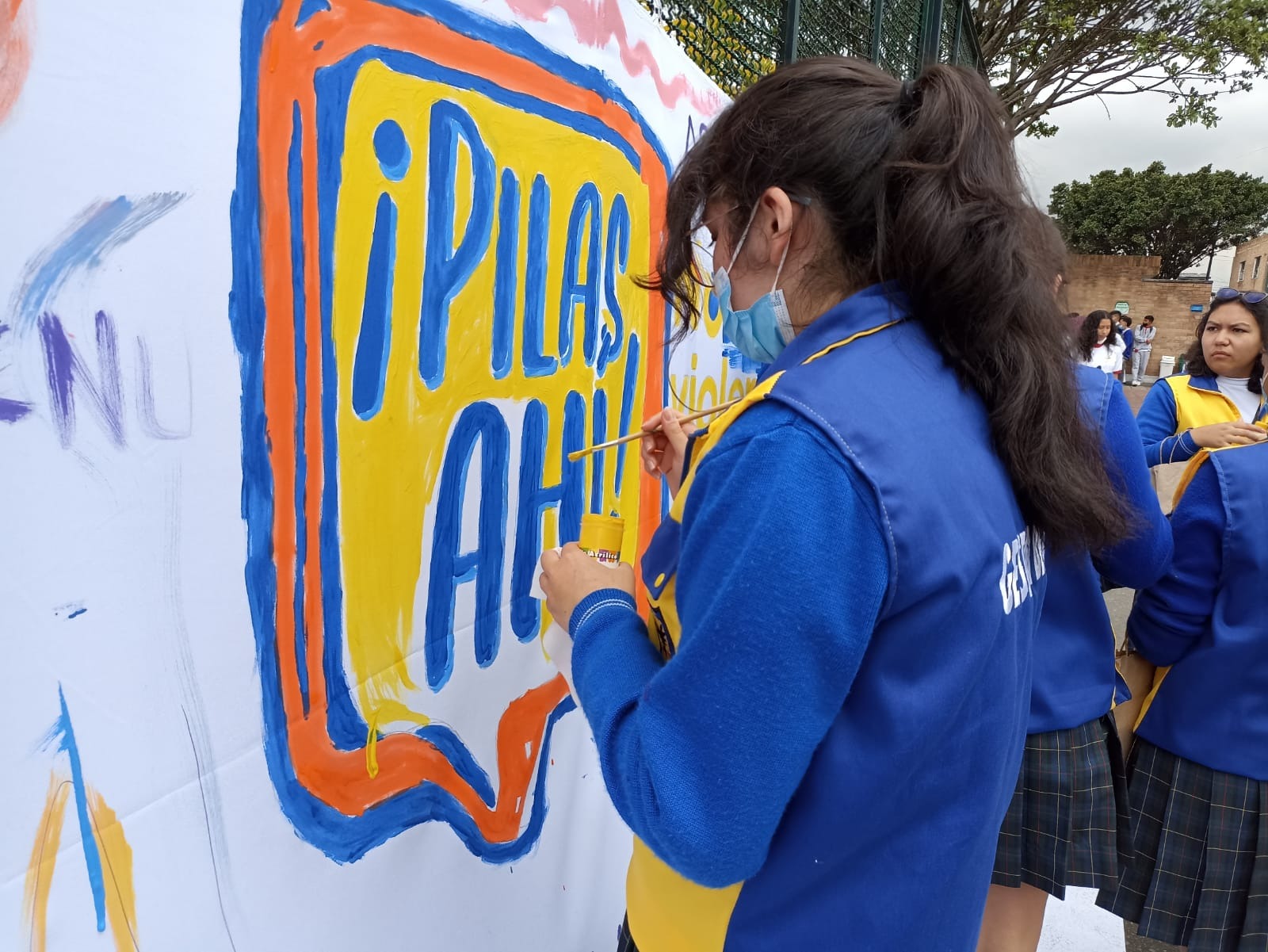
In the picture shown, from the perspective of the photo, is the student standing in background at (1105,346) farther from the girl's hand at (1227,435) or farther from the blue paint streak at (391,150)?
the blue paint streak at (391,150)

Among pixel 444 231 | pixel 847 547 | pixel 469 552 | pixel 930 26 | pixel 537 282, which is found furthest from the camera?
pixel 930 26

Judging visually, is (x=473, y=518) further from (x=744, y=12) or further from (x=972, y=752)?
(x=744, y=12)

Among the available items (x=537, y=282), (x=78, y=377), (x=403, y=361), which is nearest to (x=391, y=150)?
(x=403, y=361)

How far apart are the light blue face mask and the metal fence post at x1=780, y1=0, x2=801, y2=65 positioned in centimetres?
264

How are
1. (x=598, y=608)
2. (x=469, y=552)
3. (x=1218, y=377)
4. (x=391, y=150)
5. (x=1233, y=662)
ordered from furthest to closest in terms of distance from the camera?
(x=1218, y=377) < (x=1233, y=662) < (x=469, y=552) < (x=391, y=150) < (x=598, y=608)

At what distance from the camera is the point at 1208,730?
185 centimetres

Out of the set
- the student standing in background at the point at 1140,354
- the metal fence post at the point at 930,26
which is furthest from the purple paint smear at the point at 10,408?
the student standing in background at the point at 1140,354

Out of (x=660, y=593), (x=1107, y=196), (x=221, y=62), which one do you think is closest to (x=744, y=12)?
(x=221, y=62)

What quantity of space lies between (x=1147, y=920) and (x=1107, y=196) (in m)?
38.2

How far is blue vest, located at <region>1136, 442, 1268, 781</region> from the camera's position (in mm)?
1710

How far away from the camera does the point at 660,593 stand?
999mm

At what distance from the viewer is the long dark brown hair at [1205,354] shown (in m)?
2.89

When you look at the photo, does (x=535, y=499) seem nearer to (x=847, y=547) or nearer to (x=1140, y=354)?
(x=847, y=547)

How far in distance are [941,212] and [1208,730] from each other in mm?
1493
